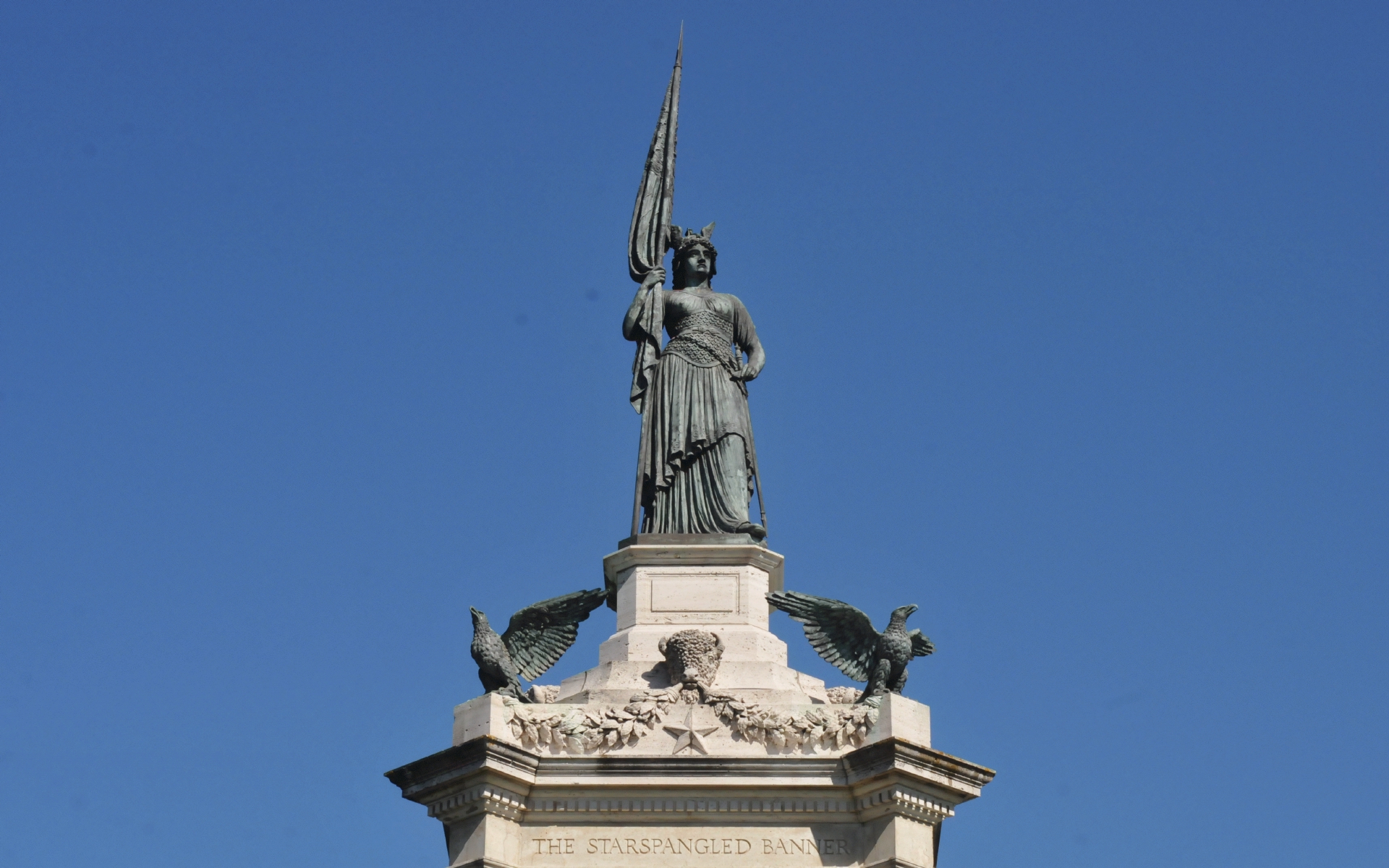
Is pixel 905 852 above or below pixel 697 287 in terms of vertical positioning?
below

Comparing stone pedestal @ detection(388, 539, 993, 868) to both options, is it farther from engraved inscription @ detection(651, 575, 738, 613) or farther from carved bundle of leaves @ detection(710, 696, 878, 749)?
engraved inscription @ detection(651, 575, 738, 613)

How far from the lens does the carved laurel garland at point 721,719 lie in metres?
23.9

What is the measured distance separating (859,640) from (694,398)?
3.97m

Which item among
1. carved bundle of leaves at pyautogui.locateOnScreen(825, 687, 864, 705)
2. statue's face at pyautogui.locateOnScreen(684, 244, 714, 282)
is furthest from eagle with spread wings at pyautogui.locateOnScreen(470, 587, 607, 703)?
statue's face at pyautogui.locateOnScreen(684, 244, 714, 282)

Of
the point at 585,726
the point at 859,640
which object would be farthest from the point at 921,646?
the point at 585,726

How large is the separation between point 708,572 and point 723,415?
2394 millimetres

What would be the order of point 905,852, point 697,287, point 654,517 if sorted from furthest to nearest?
1. point 697,287
2. point 654,517
3. point 905,852

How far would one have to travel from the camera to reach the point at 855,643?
2561 centimetres

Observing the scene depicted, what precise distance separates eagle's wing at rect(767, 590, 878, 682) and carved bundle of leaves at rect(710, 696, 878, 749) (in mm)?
1425

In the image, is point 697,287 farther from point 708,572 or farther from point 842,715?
point 842,715

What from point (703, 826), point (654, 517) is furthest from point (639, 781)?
point (654, 517)

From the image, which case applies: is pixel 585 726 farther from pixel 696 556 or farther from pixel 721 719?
pixel 696 556

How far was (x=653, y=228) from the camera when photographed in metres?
29.5

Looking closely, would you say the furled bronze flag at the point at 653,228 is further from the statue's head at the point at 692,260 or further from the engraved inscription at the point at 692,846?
the engraved inscription at the point at 692,846
